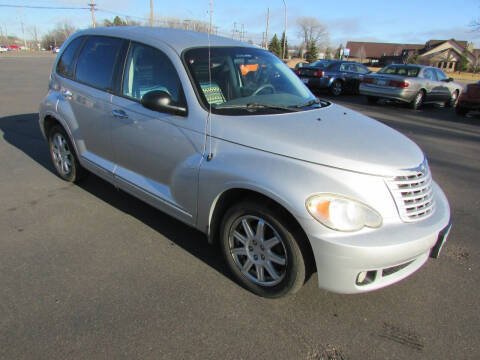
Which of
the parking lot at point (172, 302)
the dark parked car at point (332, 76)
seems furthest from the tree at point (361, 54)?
the parking lot at point (172, 302)

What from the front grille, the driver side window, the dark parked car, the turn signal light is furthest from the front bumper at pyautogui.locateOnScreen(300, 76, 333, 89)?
the front grille

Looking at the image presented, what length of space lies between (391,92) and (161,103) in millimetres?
11673

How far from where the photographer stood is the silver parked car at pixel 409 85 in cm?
1234

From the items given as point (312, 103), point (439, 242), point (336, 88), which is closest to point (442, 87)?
point (336, 88)

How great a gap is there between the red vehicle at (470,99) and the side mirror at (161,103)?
464 inches

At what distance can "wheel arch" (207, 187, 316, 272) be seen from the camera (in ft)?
7.69

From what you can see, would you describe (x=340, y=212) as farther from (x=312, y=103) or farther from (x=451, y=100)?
(x=451, y=100)

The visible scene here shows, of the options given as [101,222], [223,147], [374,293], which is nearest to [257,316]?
[374,293]

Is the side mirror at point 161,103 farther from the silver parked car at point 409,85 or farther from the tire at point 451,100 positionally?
the tire at point 451,100

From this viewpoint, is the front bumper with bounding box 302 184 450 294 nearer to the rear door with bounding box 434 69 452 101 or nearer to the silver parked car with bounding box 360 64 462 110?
the silver parked car with bounding box 360 64 462 110

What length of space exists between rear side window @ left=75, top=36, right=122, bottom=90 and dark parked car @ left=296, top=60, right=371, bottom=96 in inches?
482

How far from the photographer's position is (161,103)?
279 centimetres

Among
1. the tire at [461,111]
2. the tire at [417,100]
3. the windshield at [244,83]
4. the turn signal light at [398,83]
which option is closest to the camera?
the windshield at [244,83]

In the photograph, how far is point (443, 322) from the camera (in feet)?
8.20
